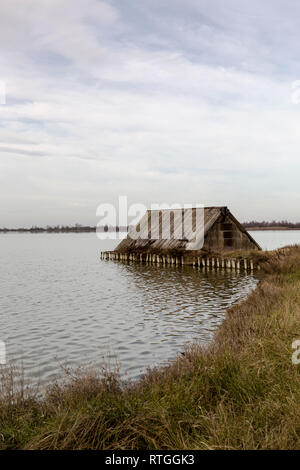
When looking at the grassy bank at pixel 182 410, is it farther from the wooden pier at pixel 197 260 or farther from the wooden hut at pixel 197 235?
the wooden hut at pixel 197 235

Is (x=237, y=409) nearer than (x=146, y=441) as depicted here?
No

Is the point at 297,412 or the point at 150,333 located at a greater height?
the point at 297,412

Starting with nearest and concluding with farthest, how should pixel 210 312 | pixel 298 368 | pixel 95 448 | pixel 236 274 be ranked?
pixel 95 448
pixel 298 368
pixel 210 312
pixel 236 274

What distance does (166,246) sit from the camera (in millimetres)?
38031

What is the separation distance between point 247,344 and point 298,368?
5.74ft

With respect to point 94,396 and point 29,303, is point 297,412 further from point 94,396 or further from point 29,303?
point 29,303

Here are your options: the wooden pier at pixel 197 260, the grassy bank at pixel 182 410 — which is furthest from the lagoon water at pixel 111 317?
the wooden pier at pixel 197 260

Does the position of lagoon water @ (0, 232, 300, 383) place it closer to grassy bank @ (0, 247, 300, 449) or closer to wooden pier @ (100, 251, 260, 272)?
grassy bank @ (0, 247, 300, 449)

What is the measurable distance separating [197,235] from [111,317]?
69.8 feet

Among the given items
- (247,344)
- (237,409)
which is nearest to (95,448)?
(237,409)

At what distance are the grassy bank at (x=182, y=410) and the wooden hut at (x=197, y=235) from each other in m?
28.2

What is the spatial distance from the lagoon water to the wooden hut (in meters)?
7.86

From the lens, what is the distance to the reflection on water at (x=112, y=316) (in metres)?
11.0

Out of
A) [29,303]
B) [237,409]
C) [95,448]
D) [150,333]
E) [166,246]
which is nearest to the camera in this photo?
[95,448]
